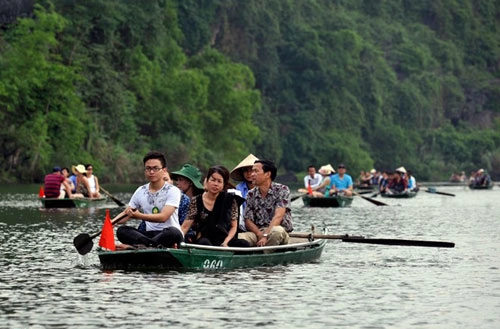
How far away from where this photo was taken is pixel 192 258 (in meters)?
18.7

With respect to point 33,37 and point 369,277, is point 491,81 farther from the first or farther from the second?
point 369,277

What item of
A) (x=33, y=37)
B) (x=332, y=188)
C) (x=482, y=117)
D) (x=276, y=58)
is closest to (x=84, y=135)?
(x=33, y=37)

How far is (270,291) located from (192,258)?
6.73 feet

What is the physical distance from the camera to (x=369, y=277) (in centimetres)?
1909

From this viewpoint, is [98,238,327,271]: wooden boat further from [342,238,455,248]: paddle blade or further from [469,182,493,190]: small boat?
[469,182,493,190]: small boat

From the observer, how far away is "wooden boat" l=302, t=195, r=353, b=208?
1704 inches

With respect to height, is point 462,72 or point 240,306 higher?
point 462,72

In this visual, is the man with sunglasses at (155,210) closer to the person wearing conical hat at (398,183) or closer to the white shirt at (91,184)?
the white shirt at (91,184)

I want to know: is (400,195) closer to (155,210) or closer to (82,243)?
(82,243)

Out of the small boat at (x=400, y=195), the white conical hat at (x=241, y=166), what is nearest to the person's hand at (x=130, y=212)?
the white conical hat at (x=241, y=166)

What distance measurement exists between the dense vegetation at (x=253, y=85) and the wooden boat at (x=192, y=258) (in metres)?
50.0

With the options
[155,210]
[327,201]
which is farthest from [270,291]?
[327,201]

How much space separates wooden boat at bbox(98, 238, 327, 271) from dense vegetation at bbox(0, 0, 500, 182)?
5003cm

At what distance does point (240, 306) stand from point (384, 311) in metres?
1.73
